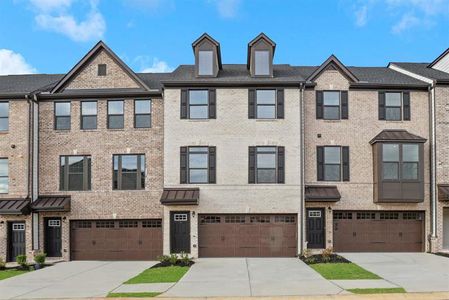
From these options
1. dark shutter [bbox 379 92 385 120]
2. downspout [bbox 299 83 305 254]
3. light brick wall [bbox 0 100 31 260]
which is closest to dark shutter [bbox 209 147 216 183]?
downspout [bbox 299 83 305 254]

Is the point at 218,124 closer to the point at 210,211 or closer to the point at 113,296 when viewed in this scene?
the point at 210,211

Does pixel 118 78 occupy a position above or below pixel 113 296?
above

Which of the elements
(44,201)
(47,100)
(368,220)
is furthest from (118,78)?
(368,220)

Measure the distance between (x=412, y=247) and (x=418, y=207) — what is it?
210cm

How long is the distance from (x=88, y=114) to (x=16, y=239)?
7422 mm

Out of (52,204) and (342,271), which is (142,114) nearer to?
(52,204)

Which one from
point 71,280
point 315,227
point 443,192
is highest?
point 443,192

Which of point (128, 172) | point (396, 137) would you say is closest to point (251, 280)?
point (128, 172)

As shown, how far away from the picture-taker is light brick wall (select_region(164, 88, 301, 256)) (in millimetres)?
20312

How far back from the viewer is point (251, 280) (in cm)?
1431

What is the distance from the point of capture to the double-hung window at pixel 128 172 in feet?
70.0

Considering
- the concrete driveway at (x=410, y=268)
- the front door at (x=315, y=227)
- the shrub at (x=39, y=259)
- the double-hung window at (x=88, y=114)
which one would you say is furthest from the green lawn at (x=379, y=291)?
the double-hung window at (x=88, y=114)

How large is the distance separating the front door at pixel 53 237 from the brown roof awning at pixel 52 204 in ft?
3.56

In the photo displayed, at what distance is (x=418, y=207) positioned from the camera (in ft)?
68.7
